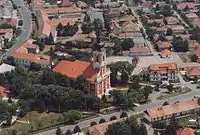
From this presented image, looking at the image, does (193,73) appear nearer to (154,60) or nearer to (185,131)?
(154,60)

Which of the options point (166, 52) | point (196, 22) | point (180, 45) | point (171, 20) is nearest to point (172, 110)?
point (166, 52)

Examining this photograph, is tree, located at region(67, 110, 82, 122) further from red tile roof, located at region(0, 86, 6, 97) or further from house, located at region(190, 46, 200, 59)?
house, located at region(190, 46, 200, 59)

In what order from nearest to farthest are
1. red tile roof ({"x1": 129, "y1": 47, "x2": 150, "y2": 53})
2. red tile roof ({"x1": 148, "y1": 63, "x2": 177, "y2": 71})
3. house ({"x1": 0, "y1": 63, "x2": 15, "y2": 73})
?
1. red tile roof ({"x1": 148, "y1": 63, "x2": 177, "y2": 71})
2. house ({"x1": 0, "y1": 63, "x2": 15, "y2": 73})
3. red tile roof ({"x1": 129, "y1": 47, "x2": 150, "y2": 53})

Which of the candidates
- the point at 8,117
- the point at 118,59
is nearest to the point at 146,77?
the point at 118,59

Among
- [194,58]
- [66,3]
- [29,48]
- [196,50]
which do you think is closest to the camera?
[194,58]

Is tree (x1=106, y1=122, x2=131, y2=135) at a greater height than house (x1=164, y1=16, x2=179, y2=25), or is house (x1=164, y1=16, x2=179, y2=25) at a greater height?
tree (x1=106, y1=122, x2=131, y2=135)

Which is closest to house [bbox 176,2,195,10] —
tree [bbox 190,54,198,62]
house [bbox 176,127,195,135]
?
tree [bbox 190,54,198,62]
